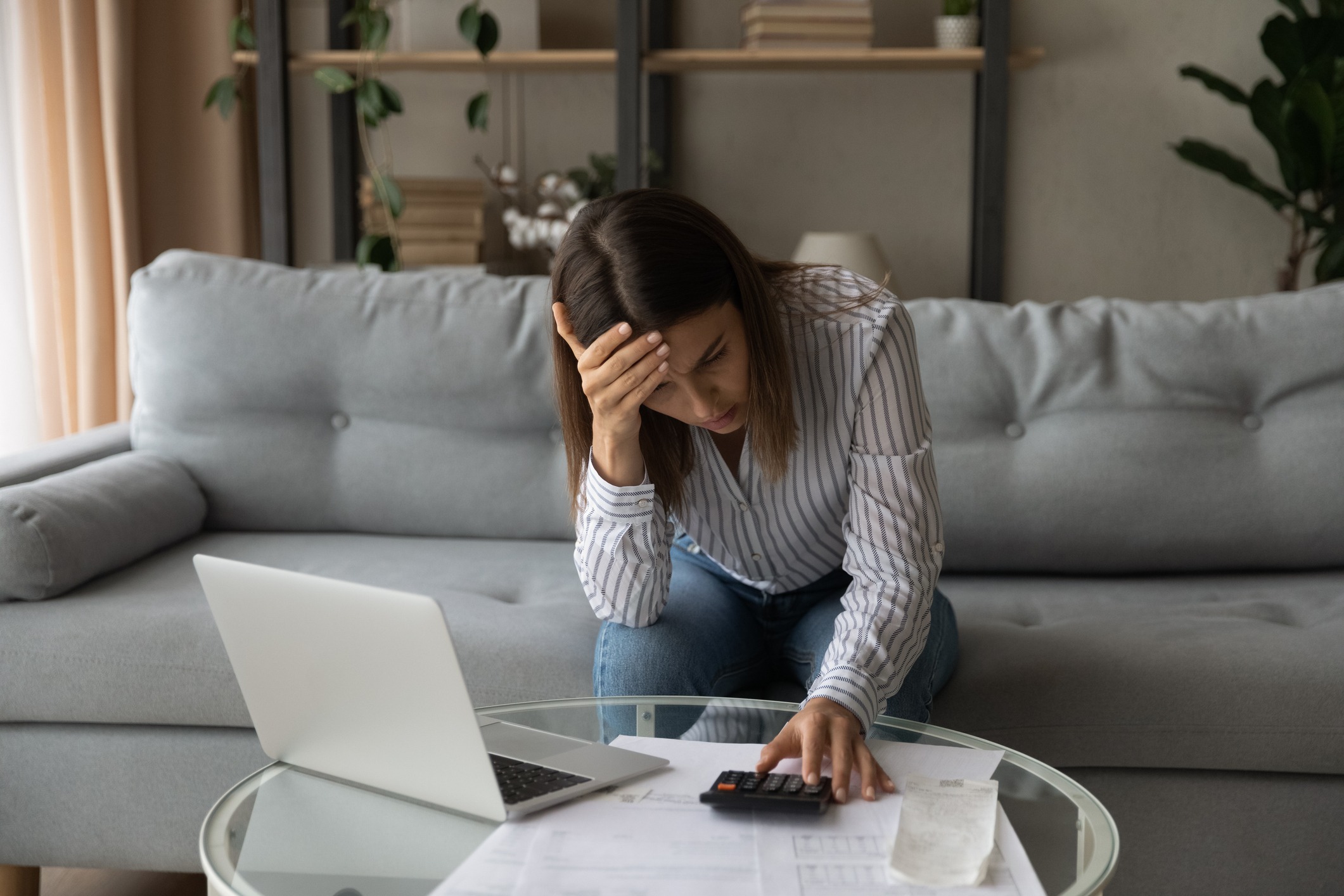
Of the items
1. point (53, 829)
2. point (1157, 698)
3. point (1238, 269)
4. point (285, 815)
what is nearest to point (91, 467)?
point (53, 829)

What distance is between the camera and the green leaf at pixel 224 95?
250 cm

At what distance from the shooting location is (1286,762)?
1246 millimetres

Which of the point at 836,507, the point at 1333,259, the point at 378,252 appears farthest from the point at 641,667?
the point at 1333,259

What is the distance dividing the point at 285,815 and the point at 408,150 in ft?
7.83

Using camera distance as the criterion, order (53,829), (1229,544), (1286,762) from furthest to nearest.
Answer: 1. (1229,544)
2. (53,829)
3. (1286,762)

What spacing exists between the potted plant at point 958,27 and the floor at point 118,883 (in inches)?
81.0

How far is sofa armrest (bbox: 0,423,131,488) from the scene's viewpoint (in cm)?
162

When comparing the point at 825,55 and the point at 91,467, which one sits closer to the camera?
the point at 91,467

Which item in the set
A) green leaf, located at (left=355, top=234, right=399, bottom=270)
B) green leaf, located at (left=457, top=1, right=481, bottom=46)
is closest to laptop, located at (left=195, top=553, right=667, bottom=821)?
green leaf, located at (left=355, top=234, right=399, bottom=270)

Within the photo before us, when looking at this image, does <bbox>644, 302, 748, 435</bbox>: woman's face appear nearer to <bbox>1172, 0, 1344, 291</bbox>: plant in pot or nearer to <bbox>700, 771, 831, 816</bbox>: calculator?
<bbox>700, 771, 831, 816</bbox>: calculator

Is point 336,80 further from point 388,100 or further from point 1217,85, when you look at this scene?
point 1217,85

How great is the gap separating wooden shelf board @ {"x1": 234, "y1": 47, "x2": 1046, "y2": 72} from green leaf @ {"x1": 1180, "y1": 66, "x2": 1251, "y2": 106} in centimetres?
36

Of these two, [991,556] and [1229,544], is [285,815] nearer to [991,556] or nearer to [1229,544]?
[991,556]

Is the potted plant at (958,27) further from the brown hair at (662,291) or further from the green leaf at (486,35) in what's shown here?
the brown hair at (662,291)
